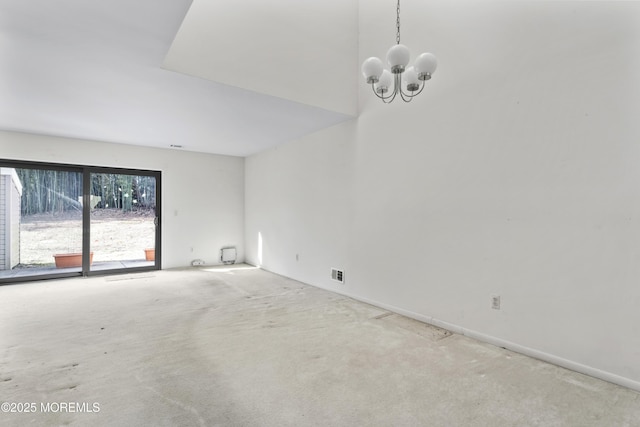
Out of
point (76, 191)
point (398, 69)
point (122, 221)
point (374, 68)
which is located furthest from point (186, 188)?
point (398, 69)

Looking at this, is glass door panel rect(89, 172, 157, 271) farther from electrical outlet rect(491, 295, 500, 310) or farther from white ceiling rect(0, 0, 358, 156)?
electrical outlet rect(491, 295, 500, 310)

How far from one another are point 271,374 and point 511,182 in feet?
8.22

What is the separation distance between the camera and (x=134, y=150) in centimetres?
594

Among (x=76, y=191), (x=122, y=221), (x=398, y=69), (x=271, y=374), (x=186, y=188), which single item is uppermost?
(x=398, y=69)

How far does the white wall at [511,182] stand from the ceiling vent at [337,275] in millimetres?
137

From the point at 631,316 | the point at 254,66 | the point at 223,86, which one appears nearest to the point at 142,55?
the point at 223,86

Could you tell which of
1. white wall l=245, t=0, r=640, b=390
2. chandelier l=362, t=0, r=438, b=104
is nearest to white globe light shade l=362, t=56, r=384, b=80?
chandelier l=362, t=0, r=438, b=104

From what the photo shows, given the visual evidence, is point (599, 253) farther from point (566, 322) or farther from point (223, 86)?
point (223, 86)

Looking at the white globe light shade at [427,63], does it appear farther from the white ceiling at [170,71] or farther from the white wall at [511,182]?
the white ceiling at [170,71]

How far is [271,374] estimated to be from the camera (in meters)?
2.26

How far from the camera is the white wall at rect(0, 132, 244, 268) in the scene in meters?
5.45

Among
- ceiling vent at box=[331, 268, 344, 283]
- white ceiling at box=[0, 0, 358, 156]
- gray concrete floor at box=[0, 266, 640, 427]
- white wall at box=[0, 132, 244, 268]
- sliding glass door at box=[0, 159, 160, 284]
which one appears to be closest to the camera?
gray concrete floor at box=[0, 266, 640, 427]

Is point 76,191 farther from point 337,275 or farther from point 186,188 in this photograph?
point 337,275

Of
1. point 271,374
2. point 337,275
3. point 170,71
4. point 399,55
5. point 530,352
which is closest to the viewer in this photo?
point 399,55
